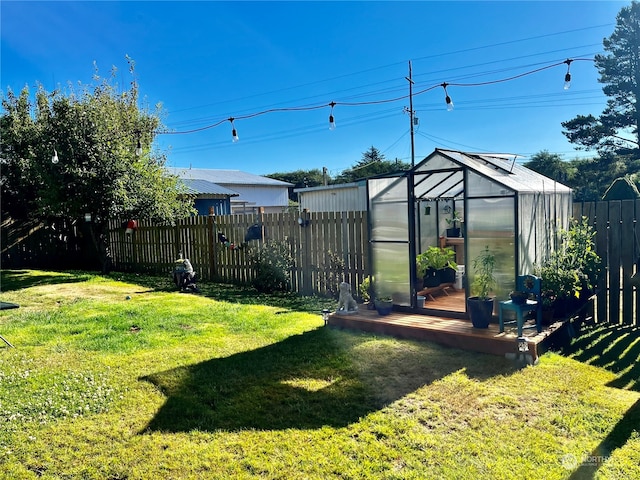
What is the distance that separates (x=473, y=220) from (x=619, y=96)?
19909 millimetres

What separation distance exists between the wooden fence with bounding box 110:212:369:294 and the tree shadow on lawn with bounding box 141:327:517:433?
2710 millimetres

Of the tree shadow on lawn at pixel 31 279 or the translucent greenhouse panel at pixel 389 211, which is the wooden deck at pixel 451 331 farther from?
the tree shadow on lawn at pixel 31 279

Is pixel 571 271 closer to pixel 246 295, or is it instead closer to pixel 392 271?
pixel 392 271

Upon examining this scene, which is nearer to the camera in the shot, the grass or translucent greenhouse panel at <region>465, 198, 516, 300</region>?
the grass

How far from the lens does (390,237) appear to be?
576cm

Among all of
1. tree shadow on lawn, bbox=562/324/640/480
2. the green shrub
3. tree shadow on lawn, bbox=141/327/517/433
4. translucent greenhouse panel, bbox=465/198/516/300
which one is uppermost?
translucent greenhouse panel, bbox=465/198/516/300

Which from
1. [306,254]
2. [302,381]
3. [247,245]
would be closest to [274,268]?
[306,254]

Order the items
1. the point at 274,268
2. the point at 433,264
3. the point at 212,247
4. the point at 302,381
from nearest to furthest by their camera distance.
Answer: the point at 302,381 → the point at 433,264 → the point at 274,268 → the point at 212,247

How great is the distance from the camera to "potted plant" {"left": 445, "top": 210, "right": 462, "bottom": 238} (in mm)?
8695

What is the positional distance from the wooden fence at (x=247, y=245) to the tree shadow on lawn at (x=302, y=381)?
2.71m

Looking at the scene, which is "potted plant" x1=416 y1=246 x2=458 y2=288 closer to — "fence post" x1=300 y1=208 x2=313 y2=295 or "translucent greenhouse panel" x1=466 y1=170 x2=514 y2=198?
"translucent greenhouse panel" x1=466 y1=170 x2=514 y2=198

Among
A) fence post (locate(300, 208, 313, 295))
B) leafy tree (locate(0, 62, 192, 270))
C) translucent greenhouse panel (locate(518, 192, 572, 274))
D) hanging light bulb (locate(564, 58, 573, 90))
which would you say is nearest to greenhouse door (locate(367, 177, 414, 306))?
translucent greenhouse panel (locate(518, 192, 572, 274))

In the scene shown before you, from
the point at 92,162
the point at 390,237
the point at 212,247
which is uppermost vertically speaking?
the point at 92,162

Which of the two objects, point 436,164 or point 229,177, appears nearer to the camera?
point 436,164
